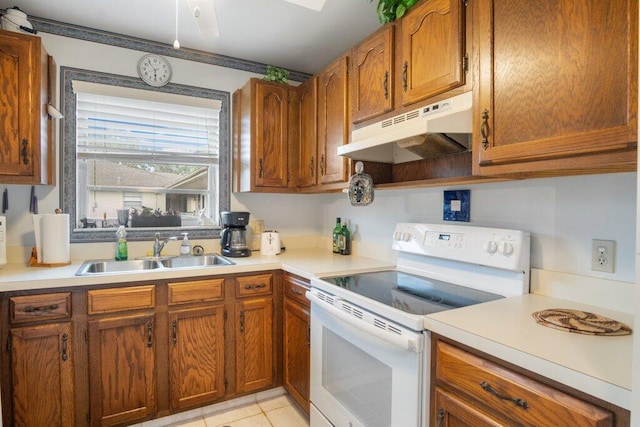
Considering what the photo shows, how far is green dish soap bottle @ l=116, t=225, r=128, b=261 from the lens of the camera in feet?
7.62

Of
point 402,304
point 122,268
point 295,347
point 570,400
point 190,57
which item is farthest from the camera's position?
point 190,57

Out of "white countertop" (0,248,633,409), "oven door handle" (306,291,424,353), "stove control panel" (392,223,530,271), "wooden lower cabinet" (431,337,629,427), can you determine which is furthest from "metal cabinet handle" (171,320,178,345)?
"wooden lower cabinet" (431,337,629,427)

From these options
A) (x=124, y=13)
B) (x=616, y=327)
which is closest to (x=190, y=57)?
(x=124, y=13)

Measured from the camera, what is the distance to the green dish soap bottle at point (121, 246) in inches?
91.4

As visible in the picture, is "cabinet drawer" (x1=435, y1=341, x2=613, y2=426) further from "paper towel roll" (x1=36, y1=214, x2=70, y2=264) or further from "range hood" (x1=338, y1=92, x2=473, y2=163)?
"paper towel roll" (x1=36, y1=214, x2=70, y2=264)

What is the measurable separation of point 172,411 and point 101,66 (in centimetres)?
224

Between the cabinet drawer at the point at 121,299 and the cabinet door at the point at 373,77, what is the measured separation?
1.51m

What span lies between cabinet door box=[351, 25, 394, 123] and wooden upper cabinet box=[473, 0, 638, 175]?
0.52m

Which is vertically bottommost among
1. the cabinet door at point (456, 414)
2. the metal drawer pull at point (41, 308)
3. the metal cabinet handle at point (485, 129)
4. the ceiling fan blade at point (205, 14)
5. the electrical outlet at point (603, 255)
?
the cabinet door at point (456, 414)

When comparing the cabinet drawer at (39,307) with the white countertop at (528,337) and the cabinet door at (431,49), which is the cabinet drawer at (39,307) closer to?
the white countertop at (528,337)

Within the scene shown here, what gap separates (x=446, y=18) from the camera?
1.47m

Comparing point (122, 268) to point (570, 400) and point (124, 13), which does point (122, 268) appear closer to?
point (124, 13)

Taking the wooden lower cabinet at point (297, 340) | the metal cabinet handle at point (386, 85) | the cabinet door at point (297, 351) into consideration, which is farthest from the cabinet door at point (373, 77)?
the cabinet door at point (297, 351)

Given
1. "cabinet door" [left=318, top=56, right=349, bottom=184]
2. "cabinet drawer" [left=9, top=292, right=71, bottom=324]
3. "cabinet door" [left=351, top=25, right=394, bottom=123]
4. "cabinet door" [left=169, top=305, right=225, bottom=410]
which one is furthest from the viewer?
"cabinet door" [left=318, top=56, right=349, bottom=184]
